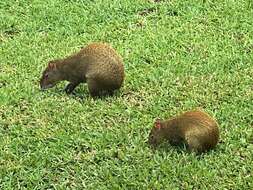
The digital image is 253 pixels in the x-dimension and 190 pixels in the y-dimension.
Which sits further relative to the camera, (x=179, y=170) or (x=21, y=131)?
(x=21, y=131)

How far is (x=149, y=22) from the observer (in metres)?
8.44

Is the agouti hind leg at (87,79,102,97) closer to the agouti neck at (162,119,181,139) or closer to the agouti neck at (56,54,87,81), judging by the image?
the agouti neck at (56,54,87,81)

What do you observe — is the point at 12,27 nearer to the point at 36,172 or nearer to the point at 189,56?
the point at 189,56

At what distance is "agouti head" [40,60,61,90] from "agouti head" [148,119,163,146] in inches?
68.4

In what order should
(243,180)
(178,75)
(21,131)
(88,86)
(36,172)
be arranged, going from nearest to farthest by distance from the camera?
1. (243,180)
2. (36,172)
3. (21,131)
4. (88,86)
5. (178,75)

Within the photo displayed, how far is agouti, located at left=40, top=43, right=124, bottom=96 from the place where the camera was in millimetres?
6250

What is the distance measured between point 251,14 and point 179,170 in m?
4.05

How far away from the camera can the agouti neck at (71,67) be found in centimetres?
644

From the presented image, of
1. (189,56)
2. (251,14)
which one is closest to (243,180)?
(189,56)

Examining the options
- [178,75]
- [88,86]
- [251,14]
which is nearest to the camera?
[88,86]

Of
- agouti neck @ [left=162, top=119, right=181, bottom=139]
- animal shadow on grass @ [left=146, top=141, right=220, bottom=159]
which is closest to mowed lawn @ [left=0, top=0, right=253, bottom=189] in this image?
animal shadow on grass @ [left=146, top=141, right=220, bottom=159]

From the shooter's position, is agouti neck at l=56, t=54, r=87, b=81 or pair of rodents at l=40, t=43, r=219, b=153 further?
agouti neck at l=56, t=54, r=87, b=81

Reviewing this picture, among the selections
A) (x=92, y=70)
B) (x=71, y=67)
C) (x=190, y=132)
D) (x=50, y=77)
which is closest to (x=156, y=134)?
(x=190, y=132)

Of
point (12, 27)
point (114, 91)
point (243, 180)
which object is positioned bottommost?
point (12, 27)
